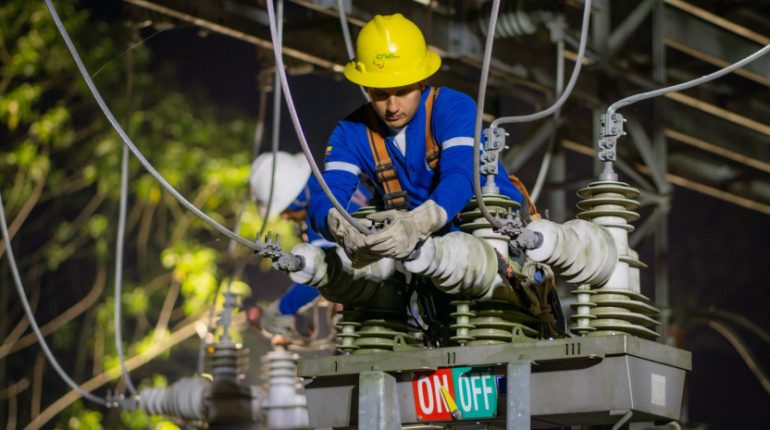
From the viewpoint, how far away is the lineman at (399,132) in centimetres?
455

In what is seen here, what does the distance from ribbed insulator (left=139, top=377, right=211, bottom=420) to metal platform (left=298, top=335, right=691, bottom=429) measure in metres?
3.03

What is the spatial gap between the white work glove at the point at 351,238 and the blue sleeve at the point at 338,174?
0.18 metres

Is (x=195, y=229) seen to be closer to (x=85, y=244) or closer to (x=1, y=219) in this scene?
(x=85, y=244)

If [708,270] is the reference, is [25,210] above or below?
above

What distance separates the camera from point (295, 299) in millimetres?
7719

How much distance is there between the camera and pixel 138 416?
11.1m

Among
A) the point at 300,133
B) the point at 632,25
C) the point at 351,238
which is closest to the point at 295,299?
the point at 632,25

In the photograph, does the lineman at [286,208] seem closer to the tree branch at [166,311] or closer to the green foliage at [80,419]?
the green foliage at [80,419]

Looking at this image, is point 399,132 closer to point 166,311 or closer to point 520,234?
point 520,234

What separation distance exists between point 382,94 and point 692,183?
17.2 feet

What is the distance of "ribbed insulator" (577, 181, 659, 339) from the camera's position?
4.36 meters

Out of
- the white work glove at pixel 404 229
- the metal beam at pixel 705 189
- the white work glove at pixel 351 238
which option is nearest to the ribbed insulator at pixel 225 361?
the metal beam at pixel 705 189

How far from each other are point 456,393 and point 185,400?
11.5 ft

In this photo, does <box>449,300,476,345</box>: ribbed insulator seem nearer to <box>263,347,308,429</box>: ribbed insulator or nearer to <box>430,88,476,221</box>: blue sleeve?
<box>430,88,476,221</box>: blue sleeve
